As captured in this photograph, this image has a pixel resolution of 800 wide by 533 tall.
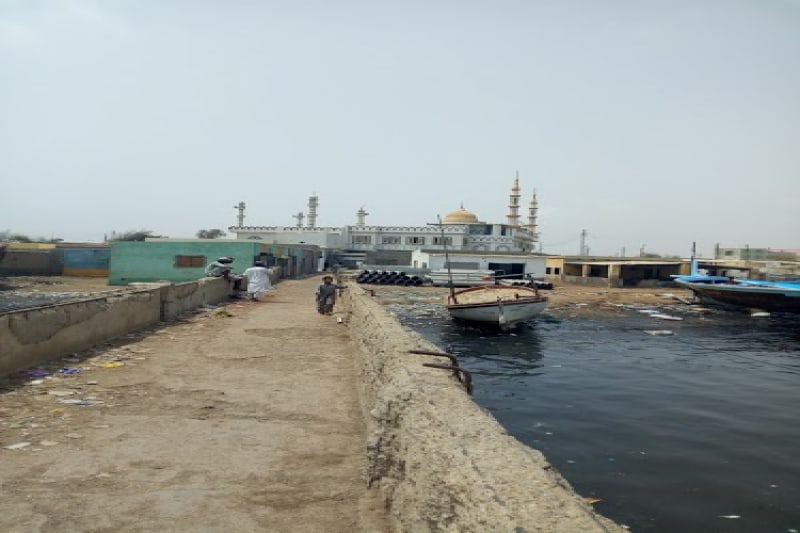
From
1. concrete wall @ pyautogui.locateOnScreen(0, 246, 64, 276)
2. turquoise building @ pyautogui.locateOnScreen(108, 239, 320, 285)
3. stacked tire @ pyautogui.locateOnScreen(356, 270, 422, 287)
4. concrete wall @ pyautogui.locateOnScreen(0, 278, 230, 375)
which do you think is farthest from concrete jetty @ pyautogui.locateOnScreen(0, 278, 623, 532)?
concrete wall @ pyautogui.locateOnScreen(0, 246, 64, 276)

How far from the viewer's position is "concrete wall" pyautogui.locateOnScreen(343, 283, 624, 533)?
6.85ft

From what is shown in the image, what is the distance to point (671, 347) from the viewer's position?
1728 cm

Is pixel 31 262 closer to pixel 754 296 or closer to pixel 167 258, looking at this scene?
pixel 167 258

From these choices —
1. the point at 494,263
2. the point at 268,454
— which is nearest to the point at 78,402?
the point at 268,454

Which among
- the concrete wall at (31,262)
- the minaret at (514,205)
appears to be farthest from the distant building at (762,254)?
the concrete wall at (31,262)

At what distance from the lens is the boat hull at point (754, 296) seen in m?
27.3

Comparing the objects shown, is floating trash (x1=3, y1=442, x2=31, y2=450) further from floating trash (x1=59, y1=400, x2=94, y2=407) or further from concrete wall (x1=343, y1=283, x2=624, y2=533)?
concrete wall (x1=343, y1=283, x2=624, y2=533)

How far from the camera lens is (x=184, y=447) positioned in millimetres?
4109

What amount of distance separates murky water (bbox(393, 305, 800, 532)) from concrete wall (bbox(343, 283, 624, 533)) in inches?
125

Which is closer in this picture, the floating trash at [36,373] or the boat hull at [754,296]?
the floating trash at [36,373]

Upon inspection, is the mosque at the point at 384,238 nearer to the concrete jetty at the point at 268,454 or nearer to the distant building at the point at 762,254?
the distant building at the point at 762,254

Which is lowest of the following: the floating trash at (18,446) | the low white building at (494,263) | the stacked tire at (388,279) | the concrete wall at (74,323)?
the stacked tire at (388,279)

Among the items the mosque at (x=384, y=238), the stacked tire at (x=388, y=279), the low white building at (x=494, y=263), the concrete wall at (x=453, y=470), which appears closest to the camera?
the concrete wall at (x=453, y=470)

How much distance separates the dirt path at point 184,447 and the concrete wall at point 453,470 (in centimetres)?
43
